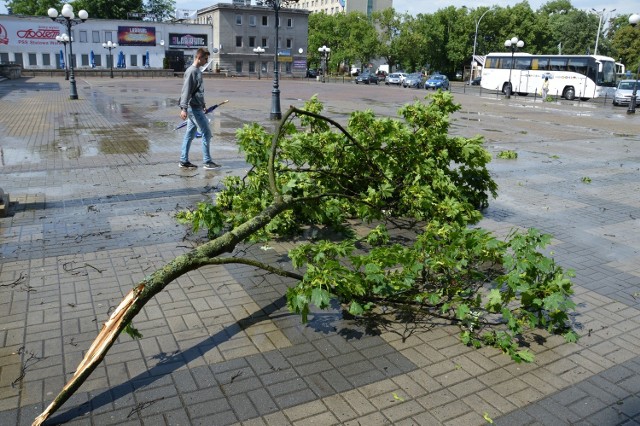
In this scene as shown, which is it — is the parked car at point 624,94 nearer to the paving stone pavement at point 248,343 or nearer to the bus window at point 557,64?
the bus window at point 557,64

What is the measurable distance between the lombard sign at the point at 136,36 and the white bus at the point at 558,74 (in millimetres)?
43529

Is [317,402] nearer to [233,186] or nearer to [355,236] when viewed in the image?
[355,236]

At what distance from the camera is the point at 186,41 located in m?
72.6

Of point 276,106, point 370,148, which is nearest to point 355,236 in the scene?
point 370,148

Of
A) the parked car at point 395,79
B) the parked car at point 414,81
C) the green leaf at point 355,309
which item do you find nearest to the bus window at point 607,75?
the parked car at point 414,81

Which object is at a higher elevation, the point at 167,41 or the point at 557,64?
the point at 167,41

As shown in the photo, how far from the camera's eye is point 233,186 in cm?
735

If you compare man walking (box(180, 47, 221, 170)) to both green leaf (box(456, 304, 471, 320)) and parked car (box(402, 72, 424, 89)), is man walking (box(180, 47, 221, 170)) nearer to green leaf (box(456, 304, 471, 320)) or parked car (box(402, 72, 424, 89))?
green leaf (box(456, 304, 471, 320))

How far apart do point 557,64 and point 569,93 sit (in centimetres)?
262

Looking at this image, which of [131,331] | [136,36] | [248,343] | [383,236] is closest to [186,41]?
[136,36]

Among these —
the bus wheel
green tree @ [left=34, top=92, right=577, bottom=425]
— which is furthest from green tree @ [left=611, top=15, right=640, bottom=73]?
green tree @ [left=34, top=92, right=577, bottom=425]

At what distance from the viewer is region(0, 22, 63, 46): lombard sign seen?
61.6 metres

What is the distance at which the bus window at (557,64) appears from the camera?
41.3 metres

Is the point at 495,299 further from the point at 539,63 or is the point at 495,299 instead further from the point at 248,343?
the point at 539,63
